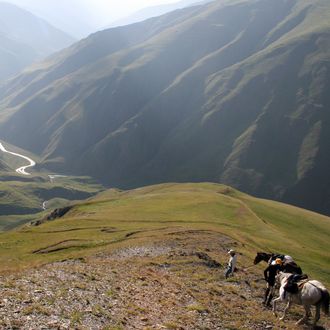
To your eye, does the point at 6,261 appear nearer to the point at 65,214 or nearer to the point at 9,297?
the point at 9,297

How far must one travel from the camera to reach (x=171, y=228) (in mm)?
69625

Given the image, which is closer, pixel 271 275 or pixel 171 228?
pixel 271 275

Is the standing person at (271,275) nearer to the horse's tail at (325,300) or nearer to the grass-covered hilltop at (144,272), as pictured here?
the grass-covered hilltop at (144,272)

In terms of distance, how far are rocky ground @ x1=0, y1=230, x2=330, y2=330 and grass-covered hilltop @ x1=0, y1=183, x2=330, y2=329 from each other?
0.22 ft

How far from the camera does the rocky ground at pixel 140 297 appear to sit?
2477 centimetres

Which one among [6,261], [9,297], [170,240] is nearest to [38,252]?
[6,261]

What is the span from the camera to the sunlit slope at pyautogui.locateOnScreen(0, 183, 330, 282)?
61.7 metres

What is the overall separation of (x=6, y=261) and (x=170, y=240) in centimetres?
2146

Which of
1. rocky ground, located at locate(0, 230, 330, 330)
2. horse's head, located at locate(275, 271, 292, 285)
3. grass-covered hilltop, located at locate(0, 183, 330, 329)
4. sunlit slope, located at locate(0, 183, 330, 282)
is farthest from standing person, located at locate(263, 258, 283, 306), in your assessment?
sunlit slope, located at locate(0, 183, 330, 282)

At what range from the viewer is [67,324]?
23.3m

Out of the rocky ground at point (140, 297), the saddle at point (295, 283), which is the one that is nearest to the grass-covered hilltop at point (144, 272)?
the rocky ground at point (140, 297)

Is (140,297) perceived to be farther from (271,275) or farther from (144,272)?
(271,275)

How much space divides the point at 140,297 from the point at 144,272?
27.4ft

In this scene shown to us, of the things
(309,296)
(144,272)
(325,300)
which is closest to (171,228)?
(144,272)
